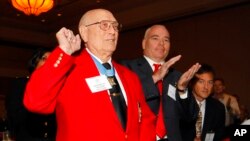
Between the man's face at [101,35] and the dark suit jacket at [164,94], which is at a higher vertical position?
the man's face at [101,35]

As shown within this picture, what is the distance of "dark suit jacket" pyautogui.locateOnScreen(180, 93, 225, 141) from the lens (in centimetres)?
276

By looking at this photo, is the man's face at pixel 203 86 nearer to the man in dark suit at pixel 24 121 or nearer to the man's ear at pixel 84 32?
the man in dark suit at pixel 24 121

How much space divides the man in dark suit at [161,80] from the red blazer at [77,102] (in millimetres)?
525

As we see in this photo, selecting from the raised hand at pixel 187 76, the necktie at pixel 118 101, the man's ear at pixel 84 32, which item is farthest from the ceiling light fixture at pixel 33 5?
the necktie at pixel 118 101

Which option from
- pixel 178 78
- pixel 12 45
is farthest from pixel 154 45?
pixel 12 45

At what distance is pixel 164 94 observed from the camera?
272 centimetres

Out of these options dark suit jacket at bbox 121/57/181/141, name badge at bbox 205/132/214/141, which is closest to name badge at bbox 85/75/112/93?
dark suit jacket at bbox 121/57/181/141

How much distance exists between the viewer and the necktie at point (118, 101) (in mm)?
1938

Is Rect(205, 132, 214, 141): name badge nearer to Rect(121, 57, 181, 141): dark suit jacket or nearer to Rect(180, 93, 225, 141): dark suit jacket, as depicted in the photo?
Rect(180, 93, 225, 141): dark suit jacket

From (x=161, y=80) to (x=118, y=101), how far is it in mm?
→ 872

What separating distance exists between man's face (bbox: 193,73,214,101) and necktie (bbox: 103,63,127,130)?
4.44ft

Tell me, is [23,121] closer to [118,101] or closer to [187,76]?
[118,101]

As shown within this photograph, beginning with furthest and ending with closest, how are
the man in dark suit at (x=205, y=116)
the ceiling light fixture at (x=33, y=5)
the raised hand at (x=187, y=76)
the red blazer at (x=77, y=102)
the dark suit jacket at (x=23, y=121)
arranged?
the ceiling light fixture at (x=33, y=5) → the man in dark suit at (x=205, y=116) → the dark suit jacket at (x=23, y=121) → the raised hand at (x=187, y=76) → the red blazer at (x=77, y=102)

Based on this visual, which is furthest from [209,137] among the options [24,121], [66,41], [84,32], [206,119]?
[66,41]
